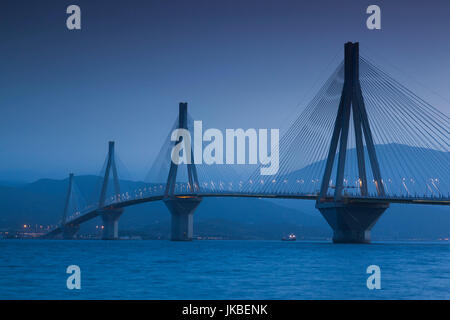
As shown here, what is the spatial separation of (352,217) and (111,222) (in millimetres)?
61538

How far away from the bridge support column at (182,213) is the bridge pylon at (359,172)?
2706cm

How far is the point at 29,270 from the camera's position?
114 feet

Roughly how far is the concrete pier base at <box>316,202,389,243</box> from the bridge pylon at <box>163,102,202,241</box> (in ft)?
85.7

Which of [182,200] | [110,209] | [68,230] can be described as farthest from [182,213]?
[68,230]

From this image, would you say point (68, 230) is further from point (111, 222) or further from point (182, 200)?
point (182, 200)

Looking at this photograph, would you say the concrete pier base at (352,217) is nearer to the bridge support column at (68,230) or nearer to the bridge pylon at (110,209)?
the bridge pylon at (110,209)

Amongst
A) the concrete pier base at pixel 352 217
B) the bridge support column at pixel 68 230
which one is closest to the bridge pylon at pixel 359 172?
the concrete pier base at pixel 352 217

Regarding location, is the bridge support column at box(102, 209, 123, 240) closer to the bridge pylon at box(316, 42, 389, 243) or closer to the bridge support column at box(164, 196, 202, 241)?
the bridge support column at box(164, 196, 202, 241)

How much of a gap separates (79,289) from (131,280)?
4.56 m

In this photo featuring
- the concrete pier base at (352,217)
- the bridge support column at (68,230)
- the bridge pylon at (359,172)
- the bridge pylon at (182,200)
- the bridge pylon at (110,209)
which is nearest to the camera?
the bridge pylon at (359,172)

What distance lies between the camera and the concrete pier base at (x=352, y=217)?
63688mm

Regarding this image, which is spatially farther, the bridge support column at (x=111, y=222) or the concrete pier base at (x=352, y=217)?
the bridge support column at (x=111, y=222)
